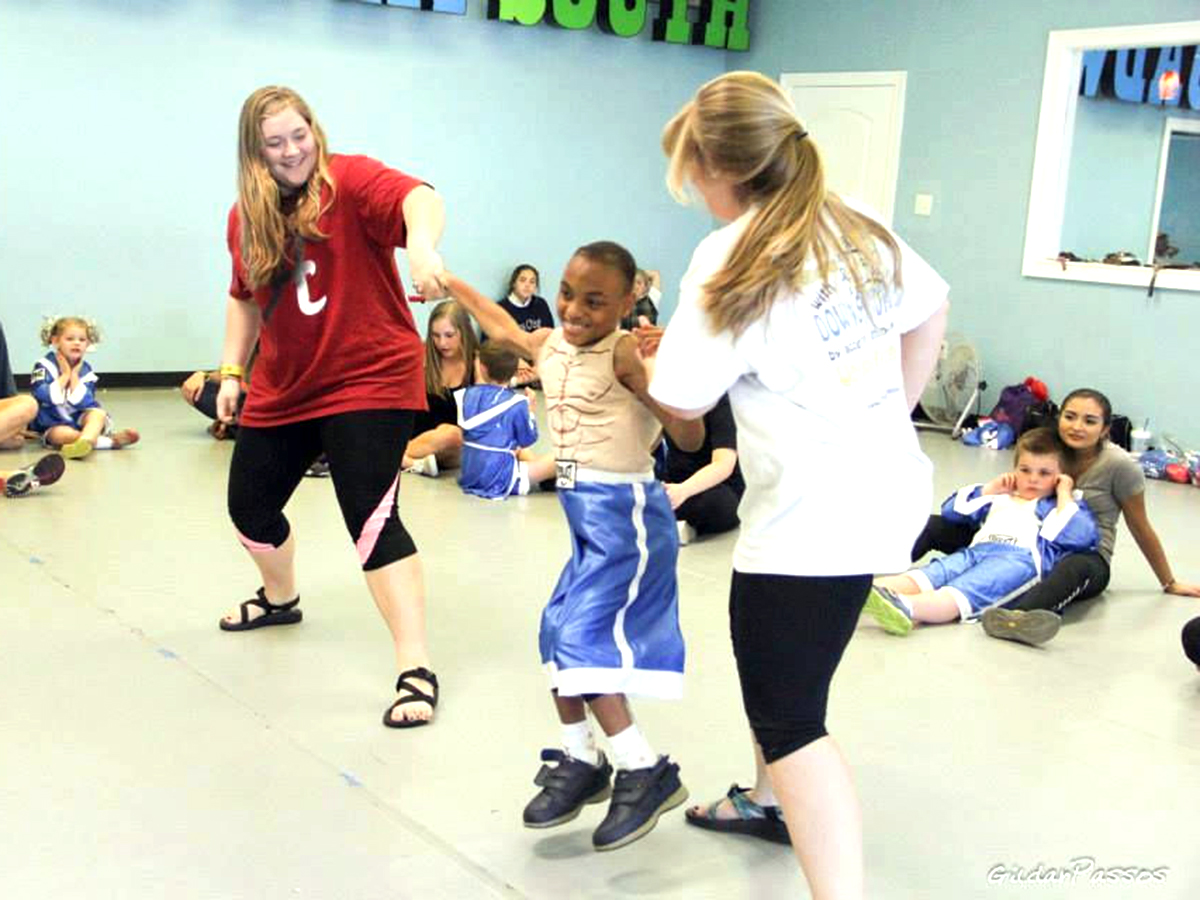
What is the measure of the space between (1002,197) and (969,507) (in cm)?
454

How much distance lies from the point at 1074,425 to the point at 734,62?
658cm

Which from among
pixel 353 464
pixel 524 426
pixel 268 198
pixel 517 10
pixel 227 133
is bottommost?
pixel 524 426

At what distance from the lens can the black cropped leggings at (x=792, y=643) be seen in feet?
6.82

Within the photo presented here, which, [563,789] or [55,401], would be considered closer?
[563,789]

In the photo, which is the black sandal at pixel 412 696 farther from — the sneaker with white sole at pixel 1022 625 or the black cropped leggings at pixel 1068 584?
the sneaker with white sole at pixel 1022 625

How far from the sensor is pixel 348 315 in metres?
3.31

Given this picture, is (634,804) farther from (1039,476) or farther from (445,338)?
(445,338)

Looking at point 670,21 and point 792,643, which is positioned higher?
point 670,21

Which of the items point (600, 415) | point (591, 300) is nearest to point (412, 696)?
point (600, 415)

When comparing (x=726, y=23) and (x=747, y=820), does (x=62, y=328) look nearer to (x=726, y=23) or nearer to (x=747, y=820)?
(x=747, y=820)

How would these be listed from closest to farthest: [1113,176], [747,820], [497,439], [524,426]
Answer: [747,820] → [497,439] → [524,426] → [1113,176]

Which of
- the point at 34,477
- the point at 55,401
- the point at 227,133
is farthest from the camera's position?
the point at 227,133

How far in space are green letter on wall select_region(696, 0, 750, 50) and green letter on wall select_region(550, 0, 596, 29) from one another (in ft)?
3.42

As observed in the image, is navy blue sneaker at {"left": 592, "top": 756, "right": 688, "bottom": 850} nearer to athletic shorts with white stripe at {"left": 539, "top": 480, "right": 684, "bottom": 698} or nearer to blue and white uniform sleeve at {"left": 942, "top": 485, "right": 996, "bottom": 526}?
athletic shorts with white stripe at {"left": 539, "top": 480, "right": 684, "bottom": 698}
